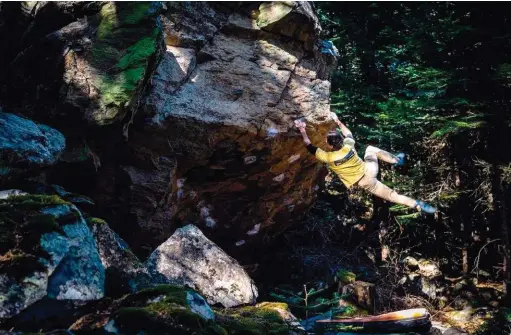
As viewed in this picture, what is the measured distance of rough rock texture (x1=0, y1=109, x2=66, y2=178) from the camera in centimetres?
512

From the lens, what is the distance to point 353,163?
25.1ft

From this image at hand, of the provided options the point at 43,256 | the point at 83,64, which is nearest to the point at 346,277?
the point at 83,64

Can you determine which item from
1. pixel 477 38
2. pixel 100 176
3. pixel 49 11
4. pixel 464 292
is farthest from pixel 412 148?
pixel 49 11

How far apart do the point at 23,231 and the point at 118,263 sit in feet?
4.94

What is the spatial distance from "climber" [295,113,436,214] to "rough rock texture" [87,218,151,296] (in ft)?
12.0

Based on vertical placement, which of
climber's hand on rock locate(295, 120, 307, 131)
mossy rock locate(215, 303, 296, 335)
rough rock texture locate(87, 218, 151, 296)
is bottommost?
mossy rock locate(215, 303, 296, 335)

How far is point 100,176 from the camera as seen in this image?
7457 mm

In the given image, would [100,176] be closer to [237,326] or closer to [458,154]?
[237,326]

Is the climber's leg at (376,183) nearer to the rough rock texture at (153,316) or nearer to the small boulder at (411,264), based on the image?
the rough rock texture at (153,316)

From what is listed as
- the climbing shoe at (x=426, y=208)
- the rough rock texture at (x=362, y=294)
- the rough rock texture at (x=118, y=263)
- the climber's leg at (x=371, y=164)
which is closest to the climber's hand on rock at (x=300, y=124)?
the climber's leg at (x=371, y=164)

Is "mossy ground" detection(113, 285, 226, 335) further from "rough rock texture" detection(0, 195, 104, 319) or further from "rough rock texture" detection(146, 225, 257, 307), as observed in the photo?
"rough rock texture" detection(146, 225, 257, 307)

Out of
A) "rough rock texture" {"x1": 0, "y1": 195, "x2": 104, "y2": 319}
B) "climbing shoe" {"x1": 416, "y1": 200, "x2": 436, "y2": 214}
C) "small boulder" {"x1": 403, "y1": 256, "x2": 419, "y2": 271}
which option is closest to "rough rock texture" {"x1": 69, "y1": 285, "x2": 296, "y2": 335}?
"rough rock texture" {"x1": 0, "y1": 195, "x2": 104, "y2": 319}

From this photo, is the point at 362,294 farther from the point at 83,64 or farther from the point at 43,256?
the point at 43,256

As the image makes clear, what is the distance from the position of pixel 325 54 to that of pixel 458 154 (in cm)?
475
